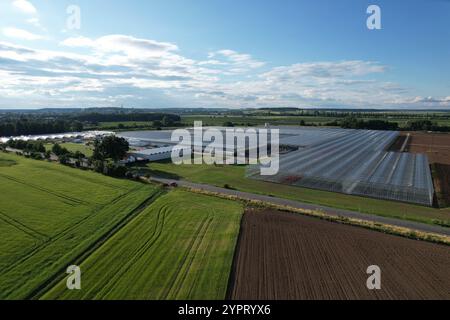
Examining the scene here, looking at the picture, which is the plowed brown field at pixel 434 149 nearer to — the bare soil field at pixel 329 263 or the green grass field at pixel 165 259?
the bare soil field at pixel 329 263

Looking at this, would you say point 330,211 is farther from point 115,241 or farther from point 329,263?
point 115,241

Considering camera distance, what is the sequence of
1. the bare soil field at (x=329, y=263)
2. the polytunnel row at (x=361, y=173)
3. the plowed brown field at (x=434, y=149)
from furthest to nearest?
the plowed brown field at (x=434, y=149)
the polytunnel row at (x=361, y=173)
the bare soil field at (x=329, y=263)

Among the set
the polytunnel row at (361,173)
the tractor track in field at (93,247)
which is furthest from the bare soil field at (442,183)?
the tractor track in field at (93,247)

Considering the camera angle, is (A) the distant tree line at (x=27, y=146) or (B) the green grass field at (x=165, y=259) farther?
(A) the distant tree line at (x=27, y=146)

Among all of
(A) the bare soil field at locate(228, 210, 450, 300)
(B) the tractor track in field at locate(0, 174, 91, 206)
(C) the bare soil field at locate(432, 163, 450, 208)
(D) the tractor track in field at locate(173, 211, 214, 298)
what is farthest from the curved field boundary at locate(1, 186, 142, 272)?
(C) the bare soil field at locate(432, 163, 450, 208)

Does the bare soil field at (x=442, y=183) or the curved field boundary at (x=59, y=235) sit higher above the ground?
the bare soil field at (x=442, y=183)
